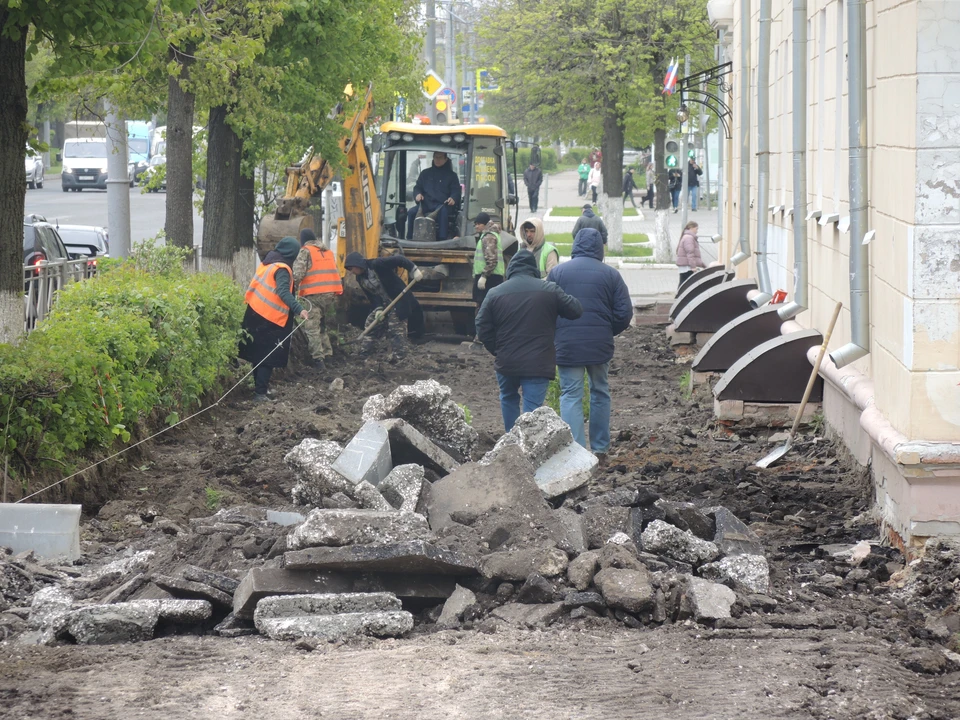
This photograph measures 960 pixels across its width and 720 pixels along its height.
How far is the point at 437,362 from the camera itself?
15141 millimetres

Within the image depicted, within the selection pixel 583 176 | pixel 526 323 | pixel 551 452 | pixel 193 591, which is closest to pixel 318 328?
pixel 526 323

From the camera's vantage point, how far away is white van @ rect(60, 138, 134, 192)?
47.3m

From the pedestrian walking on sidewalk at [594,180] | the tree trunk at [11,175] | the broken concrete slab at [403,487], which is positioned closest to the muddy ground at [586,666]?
the broken concrete slab at [403,487]

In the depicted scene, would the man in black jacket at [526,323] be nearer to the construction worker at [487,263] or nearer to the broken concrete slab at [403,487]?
the broken concrete slab at [403,487]

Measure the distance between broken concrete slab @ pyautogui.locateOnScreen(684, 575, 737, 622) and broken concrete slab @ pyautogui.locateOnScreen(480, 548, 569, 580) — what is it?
24.7 inches

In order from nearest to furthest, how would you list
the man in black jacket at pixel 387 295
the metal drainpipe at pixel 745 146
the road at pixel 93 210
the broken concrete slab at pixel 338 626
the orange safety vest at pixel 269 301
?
the broken concrete slab at pixel 338 626 → the orange safety vest at pixel 269 301 → the metal drainpipe at pixel 745 146 → the man in black jacket at pixel 387 295 → the road at pixel 93 210

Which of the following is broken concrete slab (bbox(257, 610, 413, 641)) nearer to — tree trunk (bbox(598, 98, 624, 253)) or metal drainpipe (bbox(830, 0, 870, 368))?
metal drainpipe (bbox(830, 0, 870, 368))

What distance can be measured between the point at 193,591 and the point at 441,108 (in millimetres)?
19992

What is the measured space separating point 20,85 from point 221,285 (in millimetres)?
4335

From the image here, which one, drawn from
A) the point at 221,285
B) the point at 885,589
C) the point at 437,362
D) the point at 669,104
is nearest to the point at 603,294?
Answer: the point at 885,589

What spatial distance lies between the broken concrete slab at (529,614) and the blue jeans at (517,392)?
3.72 metres

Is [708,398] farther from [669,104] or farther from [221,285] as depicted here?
[669,104]

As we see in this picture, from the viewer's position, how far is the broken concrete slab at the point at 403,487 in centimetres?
691

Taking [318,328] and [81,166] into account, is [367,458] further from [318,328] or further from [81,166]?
[81,166]
